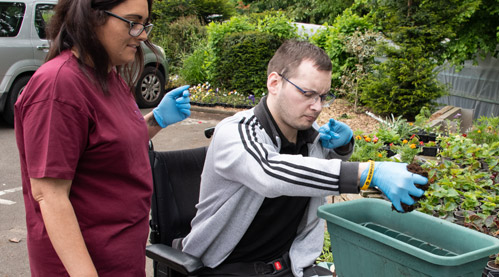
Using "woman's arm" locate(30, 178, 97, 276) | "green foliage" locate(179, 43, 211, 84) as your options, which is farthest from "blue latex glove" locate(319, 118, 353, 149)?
"green foliage" locate(179, 43, 211, 84)

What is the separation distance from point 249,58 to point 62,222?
897 cm

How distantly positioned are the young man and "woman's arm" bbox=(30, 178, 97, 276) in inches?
23.1

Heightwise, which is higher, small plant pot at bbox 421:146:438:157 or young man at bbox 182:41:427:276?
young man at bbox 182:41:427:276

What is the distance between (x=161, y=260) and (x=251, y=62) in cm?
843

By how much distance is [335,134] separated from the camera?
215cm

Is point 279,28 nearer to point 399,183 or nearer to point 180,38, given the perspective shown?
point 180,38

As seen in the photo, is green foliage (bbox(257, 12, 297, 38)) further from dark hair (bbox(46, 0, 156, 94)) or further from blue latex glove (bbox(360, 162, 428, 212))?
blue latex glove (bbox(360, 162, 428, 212))

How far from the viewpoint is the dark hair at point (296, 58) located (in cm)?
198

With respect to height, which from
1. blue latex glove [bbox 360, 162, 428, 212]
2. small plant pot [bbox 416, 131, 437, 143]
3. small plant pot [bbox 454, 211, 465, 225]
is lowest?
small plant pot [bbox 416, 131, 437, 143]

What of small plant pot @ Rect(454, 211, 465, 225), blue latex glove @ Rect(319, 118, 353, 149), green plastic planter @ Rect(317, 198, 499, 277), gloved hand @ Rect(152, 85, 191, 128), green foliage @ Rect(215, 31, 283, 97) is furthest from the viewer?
green foliage @ Rect(215, 31, 283, 97)

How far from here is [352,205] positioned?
1.67m

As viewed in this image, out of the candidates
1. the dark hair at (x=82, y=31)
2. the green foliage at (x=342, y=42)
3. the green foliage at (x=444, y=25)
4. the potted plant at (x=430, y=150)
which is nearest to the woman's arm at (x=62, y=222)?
the dark hair at (x=82, y=31)

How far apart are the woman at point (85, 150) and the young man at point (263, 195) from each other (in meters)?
0.31

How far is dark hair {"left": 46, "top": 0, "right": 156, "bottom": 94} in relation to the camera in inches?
59.8
